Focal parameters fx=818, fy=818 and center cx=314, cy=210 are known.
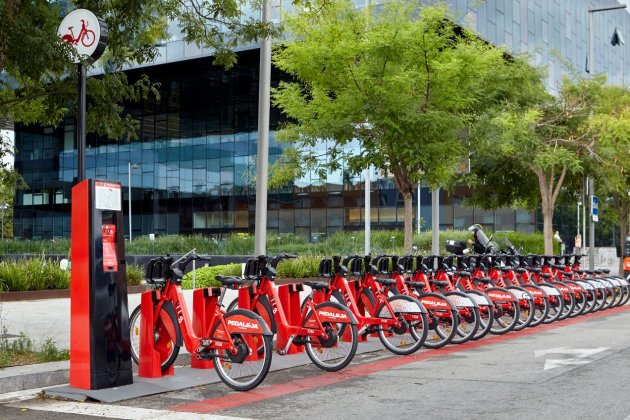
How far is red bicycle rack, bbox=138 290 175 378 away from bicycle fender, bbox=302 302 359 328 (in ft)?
5.44

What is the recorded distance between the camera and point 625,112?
83.4 feet

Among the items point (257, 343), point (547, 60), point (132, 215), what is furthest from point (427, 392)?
point (132, 215)

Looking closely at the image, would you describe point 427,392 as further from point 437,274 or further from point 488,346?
point 437,274

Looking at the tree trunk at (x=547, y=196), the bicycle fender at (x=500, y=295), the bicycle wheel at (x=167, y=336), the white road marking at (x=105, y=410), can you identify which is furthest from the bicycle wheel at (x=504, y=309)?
the tree trunk at (x=547, y=196)

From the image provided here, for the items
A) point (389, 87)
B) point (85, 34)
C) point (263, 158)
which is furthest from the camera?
point (389, 87)

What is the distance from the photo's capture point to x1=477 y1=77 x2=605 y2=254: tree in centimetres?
2316

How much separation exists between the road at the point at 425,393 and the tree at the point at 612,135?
1398 centimetres

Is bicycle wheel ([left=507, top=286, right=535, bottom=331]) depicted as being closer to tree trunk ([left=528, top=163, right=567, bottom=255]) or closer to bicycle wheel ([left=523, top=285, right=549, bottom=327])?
bicycle wheel ([left=523, top=285, right=549, bottom=327])

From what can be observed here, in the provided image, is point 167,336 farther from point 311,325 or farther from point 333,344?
point 333,344

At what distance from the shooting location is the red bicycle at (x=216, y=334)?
8.12 m

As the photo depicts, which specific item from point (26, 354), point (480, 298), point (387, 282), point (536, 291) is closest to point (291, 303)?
point (387, 282)

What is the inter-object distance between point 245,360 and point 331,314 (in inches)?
Answer: 55.6

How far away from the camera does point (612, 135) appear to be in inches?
933

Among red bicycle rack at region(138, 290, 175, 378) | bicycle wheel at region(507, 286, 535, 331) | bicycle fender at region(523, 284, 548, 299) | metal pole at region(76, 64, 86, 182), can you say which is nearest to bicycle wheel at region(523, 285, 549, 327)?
bicycle fender at region(523, 284, 548, 299)
